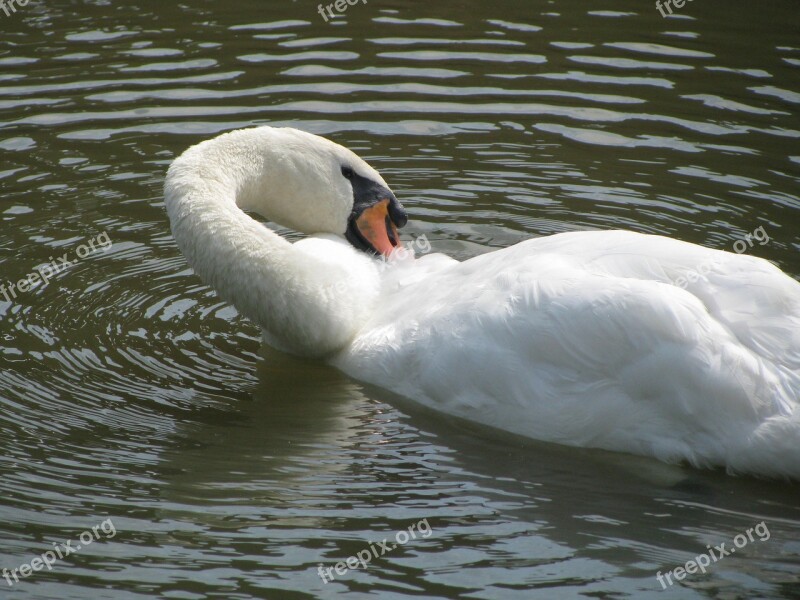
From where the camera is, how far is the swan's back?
18.2 ft

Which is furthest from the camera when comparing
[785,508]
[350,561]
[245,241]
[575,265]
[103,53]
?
[103,53]

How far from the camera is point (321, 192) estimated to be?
25.1ft

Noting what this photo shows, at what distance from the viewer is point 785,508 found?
5586mm

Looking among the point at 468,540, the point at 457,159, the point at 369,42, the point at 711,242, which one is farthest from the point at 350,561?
the point at 369,42

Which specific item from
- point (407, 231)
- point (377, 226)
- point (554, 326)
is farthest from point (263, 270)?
point (407, 231)

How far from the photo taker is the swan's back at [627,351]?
5562mm

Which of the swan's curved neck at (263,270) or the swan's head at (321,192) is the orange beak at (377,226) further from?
the swan's curved neck at (263,270)

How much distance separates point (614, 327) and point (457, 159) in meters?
4.69

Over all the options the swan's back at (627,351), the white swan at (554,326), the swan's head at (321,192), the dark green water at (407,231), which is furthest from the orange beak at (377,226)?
the swan's back at (627,351)

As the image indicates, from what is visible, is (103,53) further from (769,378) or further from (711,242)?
(769,378)

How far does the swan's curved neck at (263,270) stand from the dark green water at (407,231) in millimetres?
378

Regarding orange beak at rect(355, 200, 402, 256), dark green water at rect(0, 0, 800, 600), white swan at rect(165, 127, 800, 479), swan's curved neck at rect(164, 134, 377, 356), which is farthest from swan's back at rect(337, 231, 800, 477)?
orange beak at rect(355, 200, 402, 256)

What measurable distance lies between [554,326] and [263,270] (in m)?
1.83

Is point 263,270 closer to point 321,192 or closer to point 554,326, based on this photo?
point 321,192
